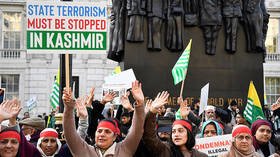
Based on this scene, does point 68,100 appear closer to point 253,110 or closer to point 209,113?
point 209,113

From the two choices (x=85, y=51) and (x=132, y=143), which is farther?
(x=85, y=51)

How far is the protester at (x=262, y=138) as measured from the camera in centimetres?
640

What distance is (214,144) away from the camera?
6.22 meters

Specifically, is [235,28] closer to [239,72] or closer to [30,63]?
[239,72]

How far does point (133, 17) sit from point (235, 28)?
7.57ft

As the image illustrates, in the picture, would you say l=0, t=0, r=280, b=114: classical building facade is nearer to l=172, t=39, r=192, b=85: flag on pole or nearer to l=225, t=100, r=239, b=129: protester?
l=225, t=100, r=239, b=129: protester

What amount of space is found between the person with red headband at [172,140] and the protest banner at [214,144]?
0.82 meters

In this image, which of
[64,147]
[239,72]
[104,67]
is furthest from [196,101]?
[104,67]

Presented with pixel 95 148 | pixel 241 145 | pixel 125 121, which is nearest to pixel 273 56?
pixel 125 121

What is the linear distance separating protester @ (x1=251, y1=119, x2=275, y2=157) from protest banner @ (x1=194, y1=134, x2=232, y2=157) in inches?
15.9

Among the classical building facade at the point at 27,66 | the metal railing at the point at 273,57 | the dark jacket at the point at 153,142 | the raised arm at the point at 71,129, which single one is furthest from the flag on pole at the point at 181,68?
the metal railing at the point at 273,57

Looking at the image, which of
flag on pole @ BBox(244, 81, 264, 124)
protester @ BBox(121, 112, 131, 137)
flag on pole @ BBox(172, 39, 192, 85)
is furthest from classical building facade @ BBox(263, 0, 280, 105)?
protester @ BBox(121, 112, 131, 137)

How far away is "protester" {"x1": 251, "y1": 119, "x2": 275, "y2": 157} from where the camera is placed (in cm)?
640

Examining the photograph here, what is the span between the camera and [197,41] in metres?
11.5
